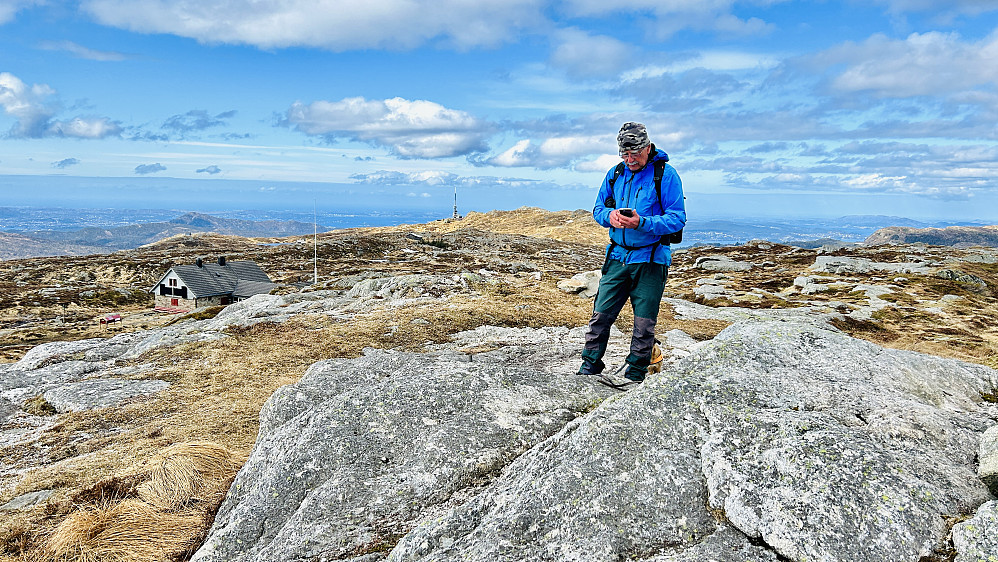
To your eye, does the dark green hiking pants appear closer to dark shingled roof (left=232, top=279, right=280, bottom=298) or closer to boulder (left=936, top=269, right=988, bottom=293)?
boulder (left=936, top=269, right=988, bottom=293)

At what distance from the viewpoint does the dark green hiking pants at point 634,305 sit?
8227mm

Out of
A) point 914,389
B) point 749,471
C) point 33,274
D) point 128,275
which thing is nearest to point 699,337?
point 914,389

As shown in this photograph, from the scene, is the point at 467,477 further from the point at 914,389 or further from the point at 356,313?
the point at 356,313

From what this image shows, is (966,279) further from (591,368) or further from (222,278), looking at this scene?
(222,278)

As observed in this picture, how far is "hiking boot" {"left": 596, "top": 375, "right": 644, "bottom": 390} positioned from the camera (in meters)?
8.31

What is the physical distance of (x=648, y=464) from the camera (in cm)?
555

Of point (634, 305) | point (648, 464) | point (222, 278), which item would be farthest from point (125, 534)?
point (222, 278)

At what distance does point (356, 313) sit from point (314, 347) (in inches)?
250

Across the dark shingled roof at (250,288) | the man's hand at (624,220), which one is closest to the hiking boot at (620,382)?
the man's hand at (624,220)

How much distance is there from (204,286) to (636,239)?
74.6m

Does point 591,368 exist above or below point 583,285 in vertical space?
above

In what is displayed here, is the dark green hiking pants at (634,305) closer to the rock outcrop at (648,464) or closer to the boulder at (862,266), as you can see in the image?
the rock outcrop at (648,464)

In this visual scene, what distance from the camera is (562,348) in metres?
13.1

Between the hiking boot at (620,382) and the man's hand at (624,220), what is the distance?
2476 millimetres
